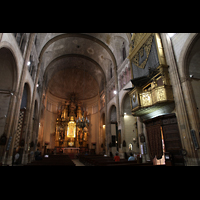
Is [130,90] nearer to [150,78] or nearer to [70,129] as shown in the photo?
[150,78]

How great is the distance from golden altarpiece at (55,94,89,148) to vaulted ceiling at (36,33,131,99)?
2.81 metres

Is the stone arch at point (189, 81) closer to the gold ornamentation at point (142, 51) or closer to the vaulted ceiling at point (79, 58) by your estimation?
the gold ornamentation at point (142, 51)

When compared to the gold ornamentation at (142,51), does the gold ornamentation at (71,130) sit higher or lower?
lower

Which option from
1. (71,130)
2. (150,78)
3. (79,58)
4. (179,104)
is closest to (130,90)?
(150,78)

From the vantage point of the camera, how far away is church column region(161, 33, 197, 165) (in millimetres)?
6406

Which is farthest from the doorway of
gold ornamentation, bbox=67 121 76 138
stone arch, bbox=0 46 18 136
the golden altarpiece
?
gold ornamentation, bbox=67 121 76 138

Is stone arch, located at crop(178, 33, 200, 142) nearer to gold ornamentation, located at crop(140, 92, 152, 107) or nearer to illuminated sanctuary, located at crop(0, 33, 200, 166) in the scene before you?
illuminated sanctuary, located at crop(0, 33, 200, 166)

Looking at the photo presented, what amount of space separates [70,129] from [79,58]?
1235 cm

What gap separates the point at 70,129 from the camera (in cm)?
2420

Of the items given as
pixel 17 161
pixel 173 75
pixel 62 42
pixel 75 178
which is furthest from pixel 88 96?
pixel 75 178

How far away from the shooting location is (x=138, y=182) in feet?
4.39

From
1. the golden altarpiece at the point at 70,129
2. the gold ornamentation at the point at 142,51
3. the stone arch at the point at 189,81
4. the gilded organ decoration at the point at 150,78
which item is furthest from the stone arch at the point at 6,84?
the golden altarpiece at the point at 70,129

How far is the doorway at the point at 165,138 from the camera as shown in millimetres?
7312

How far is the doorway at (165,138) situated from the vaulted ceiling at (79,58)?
8900 millimetres
